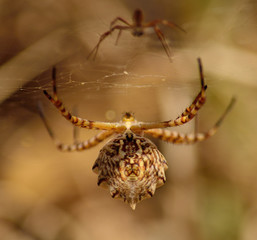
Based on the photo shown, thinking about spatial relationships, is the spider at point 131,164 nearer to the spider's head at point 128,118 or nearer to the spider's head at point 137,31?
the spider's head at point 128,118

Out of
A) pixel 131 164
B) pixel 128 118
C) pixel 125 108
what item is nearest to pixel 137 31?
pixel 128 118

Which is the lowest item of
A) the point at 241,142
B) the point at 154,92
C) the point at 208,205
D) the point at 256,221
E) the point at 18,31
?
the point at 256,221

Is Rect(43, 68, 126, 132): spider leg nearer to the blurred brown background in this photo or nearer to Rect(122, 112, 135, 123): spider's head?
Rect(122, 112, 135, 123): spider's head

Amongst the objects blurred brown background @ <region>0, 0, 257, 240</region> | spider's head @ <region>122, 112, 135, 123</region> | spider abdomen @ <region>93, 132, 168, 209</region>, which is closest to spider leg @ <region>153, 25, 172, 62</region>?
blurred brown background @ <region>0, 0, 257, 240</region>

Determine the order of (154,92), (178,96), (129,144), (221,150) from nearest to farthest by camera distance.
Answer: (129,144) → (178,96) → (154,92) → (221,150)

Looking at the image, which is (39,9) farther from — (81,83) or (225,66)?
(225,66)

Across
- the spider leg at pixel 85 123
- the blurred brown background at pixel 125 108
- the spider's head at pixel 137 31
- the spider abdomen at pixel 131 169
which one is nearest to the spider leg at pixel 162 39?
the blurred brown background at pixel 125 108

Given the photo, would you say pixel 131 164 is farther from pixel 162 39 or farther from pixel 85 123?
pixel 162 39

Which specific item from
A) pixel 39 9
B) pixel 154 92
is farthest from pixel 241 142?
pixel 39 9
